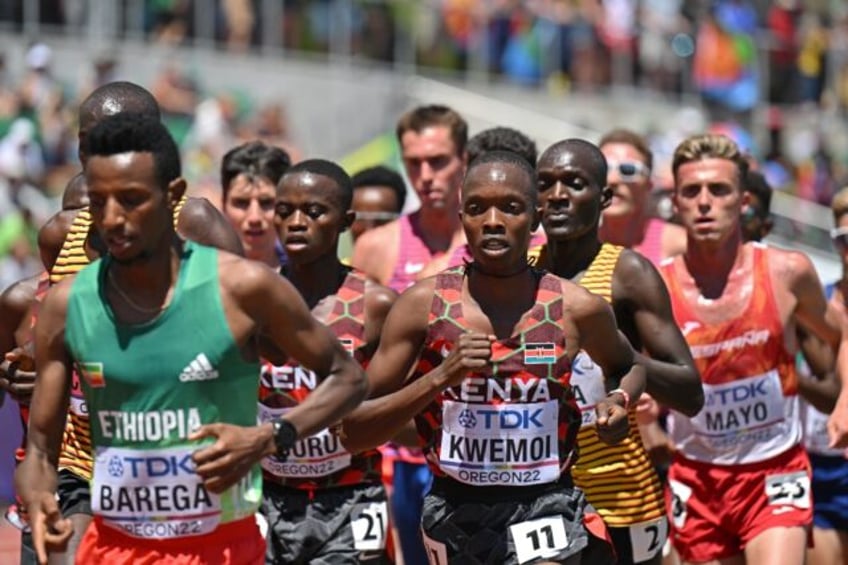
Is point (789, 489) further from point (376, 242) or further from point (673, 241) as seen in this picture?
point (376, 242)

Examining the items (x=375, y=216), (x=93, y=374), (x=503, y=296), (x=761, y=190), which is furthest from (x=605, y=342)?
(x=375, y=216)

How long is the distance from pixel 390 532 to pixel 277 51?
47.6 ft

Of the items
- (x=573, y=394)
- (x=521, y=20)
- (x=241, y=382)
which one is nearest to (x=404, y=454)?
(x=573, y=394)

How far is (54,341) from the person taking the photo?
19.3 feet

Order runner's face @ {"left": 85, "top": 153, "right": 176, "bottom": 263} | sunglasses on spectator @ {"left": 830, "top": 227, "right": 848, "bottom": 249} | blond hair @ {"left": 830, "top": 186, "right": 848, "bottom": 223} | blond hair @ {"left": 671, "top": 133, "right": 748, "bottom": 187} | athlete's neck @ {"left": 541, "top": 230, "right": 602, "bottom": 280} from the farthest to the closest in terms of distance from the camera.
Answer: blond hair @ {"left": 830, "top": 186, "right": 848, "bottom": 223}, sunglasses on spectator @ {"left": 830, "top": 227, "right": 848, "bottom": 249}, blond hair @ {"left": 671, "top": 133, "right": 748, "bottom": 187}, athlete's neck @ {"left": 541, "top": 230, "right": 602, "bottom": 280}, runner's face @ {"left": 85, "top": 153, "right": 176, "bottom": 263}

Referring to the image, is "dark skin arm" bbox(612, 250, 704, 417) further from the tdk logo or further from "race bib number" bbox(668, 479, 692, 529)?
"race bib number" bbox(668, 479, 692, 529)

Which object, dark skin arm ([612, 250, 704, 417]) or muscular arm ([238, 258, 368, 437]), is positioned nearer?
muscular arm ([238, 258, 368, 437])

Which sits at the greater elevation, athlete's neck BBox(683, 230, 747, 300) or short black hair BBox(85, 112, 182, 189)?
short black hair BBox(85, 112, 182, 189)

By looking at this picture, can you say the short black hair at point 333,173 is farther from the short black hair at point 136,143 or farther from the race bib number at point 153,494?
the race bib number at point 153,494

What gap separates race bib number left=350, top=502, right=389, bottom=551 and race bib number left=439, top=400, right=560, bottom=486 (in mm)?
1232

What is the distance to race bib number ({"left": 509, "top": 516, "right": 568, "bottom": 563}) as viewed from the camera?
6773 millimetres

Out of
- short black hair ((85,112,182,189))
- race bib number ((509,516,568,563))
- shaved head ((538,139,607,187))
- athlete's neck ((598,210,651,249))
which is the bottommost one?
race bib number ((509,516,568,563))

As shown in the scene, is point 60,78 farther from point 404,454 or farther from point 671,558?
point 671,558

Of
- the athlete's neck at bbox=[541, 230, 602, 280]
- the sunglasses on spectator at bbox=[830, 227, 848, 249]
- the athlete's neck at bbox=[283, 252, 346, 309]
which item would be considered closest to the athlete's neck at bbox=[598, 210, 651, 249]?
the sunglasses on spectator at bbox=[830, 227, 848, 249]
